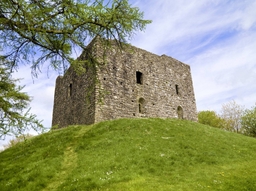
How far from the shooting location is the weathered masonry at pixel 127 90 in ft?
60.5

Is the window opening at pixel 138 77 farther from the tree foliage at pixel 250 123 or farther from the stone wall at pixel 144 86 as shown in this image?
the tree foliage at pixel 250 123

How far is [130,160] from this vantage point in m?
11.1

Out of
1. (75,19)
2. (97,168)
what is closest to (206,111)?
(97,168)

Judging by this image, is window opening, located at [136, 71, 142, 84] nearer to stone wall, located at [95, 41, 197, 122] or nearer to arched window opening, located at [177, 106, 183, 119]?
stone wall, located at [95, 41, 197, 122]

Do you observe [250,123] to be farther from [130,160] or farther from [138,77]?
[130,160]

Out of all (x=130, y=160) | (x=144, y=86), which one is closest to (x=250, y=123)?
(x=144, y=86)

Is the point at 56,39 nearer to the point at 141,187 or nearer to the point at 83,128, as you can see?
the point at 141,187

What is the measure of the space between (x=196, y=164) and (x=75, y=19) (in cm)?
915

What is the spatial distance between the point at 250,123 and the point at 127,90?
28636mm

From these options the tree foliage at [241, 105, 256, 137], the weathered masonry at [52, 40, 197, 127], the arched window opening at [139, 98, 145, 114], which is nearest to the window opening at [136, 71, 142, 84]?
the weathered masonry at [52, 40, 197, 127]

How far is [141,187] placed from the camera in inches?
330

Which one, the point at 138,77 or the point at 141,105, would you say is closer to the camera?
the point at 141,105

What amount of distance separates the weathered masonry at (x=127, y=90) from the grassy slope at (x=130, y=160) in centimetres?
242

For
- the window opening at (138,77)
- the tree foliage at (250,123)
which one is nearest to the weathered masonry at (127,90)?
the window opening at (138,77)
